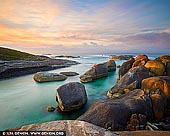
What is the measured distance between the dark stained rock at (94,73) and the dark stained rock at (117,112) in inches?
849

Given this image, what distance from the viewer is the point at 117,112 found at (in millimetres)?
11008

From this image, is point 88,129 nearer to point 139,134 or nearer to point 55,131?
point 55,131

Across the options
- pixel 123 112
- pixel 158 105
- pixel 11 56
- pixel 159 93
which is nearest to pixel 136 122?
pixel 123 112

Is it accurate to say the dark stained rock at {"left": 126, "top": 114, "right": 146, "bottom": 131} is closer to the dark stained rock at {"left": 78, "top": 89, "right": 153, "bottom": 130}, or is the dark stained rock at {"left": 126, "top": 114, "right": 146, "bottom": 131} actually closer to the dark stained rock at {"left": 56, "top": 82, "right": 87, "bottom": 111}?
the dark stained rock at {"left": 78, "top": 89, "right": 153, "bottom": 130}

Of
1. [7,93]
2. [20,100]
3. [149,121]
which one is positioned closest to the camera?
[149,121]

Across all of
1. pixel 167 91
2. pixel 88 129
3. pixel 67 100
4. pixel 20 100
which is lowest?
pixel 20 100

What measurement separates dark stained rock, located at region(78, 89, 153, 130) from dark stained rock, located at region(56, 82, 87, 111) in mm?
4554

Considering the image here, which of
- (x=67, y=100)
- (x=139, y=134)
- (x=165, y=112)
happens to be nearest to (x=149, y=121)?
(x=165, y=112)

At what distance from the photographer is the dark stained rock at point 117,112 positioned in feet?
34.6

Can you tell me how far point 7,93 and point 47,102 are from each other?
9028 mm

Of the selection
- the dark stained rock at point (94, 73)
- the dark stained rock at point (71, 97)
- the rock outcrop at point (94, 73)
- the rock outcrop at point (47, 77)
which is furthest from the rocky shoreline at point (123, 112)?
the rock outcrop at point (47, 77)

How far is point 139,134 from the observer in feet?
26.9

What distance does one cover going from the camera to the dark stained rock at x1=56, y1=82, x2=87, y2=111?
15938mm

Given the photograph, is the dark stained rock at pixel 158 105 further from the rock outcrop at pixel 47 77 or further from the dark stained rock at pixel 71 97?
the rock outcrop at pixel 47 77
